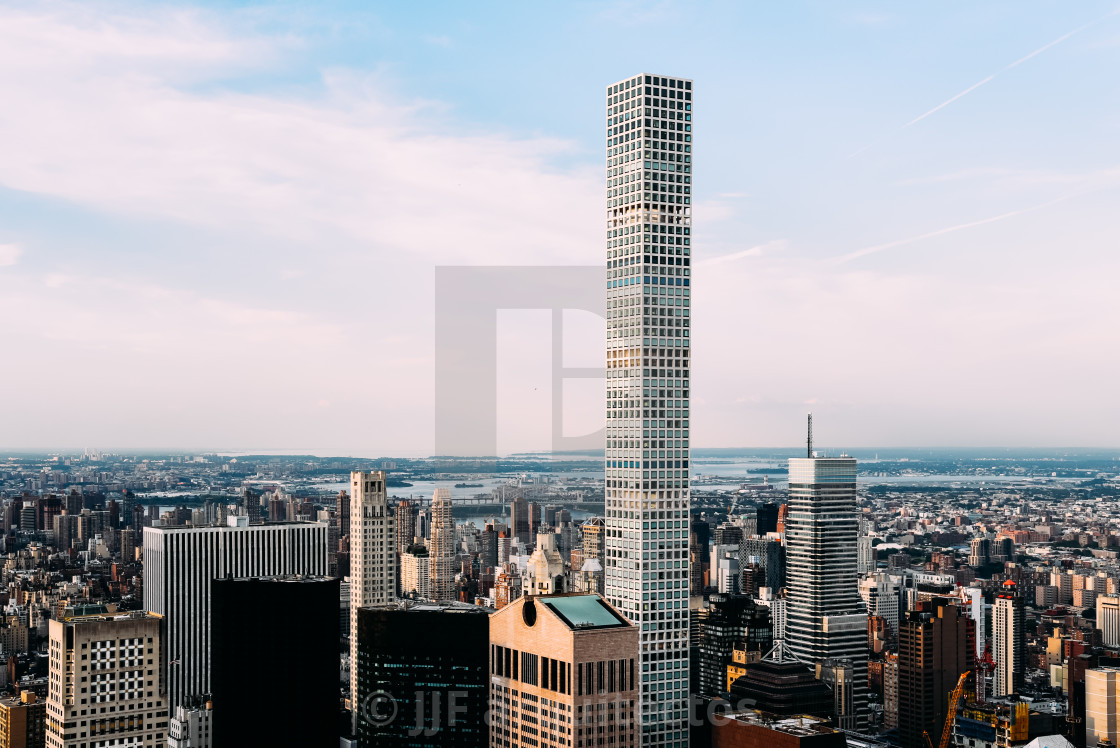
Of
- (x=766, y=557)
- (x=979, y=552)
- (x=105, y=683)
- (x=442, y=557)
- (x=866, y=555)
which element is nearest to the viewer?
(x=105, y=683)

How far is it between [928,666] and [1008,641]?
50.2 ft

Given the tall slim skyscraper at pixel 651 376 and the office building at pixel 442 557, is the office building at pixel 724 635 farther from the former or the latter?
the tall slim skyscraper at pixel 651 376

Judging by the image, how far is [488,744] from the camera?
38.1 meters

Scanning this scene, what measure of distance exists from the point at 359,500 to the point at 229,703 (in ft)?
58.6

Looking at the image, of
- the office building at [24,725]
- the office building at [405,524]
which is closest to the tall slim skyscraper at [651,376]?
the office building at [405,524]

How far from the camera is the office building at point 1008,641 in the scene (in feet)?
233

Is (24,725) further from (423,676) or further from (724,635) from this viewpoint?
(724,635)

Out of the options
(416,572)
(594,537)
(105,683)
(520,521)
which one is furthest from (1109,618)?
(105,683)

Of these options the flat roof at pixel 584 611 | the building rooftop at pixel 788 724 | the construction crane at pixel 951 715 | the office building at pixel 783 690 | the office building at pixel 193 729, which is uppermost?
the flat roof at pixel 584 611

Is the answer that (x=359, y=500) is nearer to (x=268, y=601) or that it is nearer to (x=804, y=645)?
(x=268, y=601)

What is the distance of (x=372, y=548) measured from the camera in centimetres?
5944

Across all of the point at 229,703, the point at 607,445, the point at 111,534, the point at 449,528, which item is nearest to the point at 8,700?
the point at 229,703

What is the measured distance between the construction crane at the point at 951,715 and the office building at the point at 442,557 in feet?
84.6

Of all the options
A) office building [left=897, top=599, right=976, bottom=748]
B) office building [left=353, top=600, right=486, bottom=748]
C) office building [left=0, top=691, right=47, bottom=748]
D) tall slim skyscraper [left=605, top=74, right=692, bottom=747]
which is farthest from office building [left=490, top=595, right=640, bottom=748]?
office building [left=897, top=599, right=976, bottom=748]
